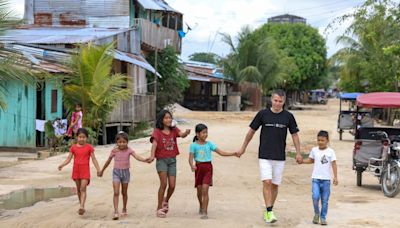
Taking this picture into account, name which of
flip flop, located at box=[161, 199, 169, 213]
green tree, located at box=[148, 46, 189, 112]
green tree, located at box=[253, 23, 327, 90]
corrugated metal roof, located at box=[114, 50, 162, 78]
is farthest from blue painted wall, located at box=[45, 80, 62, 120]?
green tree, located at box=[253, 23, 327, 90]

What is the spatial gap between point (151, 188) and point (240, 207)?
267cm

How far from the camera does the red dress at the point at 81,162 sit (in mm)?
8602

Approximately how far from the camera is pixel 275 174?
27.0ft

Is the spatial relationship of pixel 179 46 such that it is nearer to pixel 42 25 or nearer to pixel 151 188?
pixel 42 25

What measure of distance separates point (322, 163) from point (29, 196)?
5.24 m

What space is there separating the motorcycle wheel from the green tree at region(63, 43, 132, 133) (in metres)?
10.5

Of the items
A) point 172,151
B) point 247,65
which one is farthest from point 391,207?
point 247,65

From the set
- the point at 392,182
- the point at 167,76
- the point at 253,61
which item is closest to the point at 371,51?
the point at 167,76

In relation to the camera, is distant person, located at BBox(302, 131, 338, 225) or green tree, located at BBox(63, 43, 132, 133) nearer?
distant person, located at BBox(302, 131, 338, 225)

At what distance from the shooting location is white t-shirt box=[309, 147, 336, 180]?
8453 millimetres

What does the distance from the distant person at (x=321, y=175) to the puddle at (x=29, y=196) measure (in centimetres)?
459

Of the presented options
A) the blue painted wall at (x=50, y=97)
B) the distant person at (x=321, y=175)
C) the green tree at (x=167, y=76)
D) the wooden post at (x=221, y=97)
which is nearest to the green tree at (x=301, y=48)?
the wooden post at (x=221, y=97)

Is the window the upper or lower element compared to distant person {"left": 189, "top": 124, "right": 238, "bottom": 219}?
upper

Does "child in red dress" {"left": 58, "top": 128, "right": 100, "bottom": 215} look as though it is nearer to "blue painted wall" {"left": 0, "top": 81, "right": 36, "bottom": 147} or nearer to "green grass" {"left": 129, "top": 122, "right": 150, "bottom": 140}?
"blue painted wall" {"left": 0, "top": 81, "right": 36, "bottom": 147}
